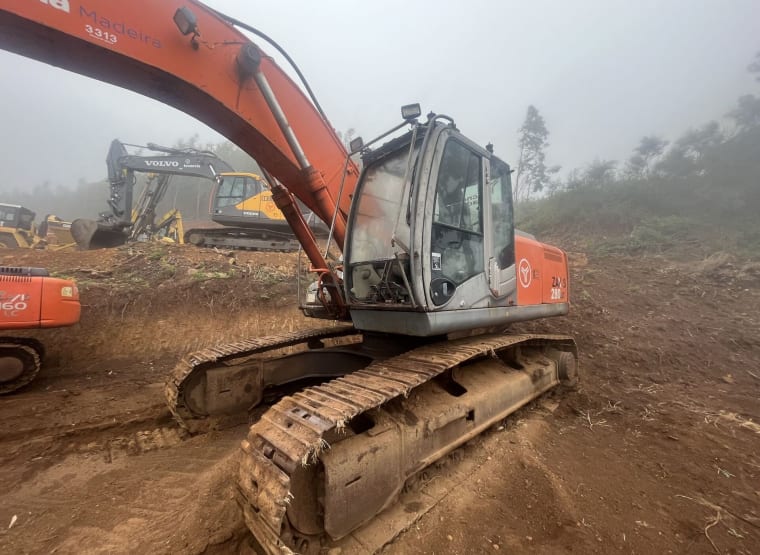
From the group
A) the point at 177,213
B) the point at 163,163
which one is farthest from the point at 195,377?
the point at 177,213

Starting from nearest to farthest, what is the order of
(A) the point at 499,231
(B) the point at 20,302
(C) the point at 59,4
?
(C) the point at 59,4 < (A) the point at 499,231 < (B) the point at 20,302

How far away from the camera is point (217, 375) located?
3.54 metres

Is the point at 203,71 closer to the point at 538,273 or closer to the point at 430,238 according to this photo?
the point at 430,238

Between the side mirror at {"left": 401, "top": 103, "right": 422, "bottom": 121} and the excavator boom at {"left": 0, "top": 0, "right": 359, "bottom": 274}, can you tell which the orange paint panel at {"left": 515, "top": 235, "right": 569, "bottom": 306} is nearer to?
the side mirror at {"left": 401, "top": 103, "right": 422, "bottom": 121}

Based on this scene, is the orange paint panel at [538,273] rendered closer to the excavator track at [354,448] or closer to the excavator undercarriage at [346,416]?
the excavator undercarriage at [346,416]

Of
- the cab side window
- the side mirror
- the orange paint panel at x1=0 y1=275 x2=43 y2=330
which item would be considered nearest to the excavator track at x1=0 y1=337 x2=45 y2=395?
the orange paint panel at x1=0 y1=275 x2=43 y2=330

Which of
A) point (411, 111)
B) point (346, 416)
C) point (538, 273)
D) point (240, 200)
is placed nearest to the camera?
point (346, 416)

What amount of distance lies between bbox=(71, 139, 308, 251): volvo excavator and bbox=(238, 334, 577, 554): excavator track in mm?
8957

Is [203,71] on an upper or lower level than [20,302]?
upper

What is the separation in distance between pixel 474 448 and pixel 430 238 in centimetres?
194

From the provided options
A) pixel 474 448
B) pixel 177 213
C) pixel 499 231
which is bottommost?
pixel 474 448

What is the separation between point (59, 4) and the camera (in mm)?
2123

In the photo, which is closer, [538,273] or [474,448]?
[474,448]

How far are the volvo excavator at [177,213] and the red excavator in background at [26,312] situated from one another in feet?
21.1
